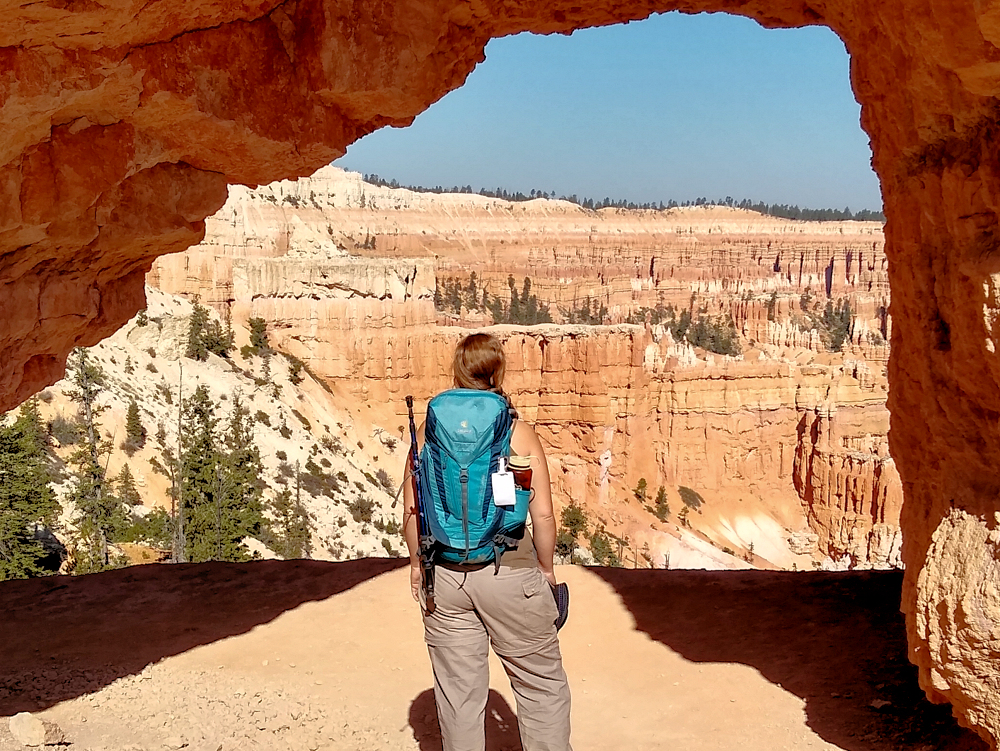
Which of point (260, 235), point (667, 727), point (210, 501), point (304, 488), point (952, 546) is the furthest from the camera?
point (260, 235)

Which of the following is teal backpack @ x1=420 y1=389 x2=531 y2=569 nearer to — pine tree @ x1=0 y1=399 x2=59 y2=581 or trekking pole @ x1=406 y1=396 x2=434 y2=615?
trekking pole @ x1=406 y1=396 x2=434 y2=615

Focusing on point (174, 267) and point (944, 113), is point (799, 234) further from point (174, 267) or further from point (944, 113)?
point (944, 113)

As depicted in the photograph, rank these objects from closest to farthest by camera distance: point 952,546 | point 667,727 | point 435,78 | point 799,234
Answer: point 952,546 < point 667,727 < point 435,78 < point 799,234

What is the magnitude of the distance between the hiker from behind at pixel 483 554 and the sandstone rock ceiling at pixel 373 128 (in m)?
1.86

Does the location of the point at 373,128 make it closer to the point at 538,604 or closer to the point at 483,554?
the point at 483,554

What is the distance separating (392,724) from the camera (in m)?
4.96

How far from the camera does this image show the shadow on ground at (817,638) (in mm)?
4691

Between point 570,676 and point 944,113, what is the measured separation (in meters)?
4.06

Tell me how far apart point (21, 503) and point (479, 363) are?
1322 cm

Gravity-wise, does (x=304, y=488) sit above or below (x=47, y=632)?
below

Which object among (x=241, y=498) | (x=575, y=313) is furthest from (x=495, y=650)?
(x=575, y=313)

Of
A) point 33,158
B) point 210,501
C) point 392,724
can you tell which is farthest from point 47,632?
point 210,501

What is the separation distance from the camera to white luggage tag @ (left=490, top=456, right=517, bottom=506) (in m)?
3.13

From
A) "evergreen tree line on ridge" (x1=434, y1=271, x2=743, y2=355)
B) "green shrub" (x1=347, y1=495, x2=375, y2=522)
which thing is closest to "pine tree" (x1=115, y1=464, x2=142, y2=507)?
"green shrub" (x1=347, y1=495, x2=375, y2=522)
